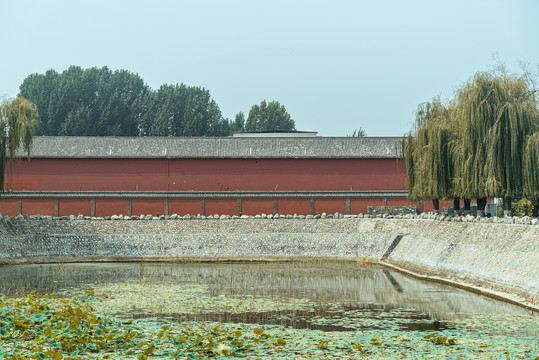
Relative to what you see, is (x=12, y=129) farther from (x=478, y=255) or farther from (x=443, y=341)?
(x=443, y=341)

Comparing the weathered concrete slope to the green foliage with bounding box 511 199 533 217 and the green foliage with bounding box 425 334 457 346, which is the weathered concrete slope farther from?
the green foliage with bounding box 511 199 533 217

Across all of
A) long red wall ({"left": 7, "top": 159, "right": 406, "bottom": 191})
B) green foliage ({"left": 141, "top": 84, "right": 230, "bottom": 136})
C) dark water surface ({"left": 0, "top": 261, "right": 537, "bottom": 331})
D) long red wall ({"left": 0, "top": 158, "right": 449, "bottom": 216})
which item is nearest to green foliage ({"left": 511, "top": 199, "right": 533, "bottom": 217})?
long red wall ({"left": 0, "top": 158, "right": 449, "bottom": 216})

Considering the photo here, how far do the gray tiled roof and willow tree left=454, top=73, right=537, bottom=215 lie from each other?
18322 millimetres

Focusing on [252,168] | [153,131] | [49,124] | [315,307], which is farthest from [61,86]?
[315,307]

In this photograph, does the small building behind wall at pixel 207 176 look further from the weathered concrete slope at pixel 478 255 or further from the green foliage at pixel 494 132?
the green foliage at pixel 494 132

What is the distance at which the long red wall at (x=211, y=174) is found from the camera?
42.8 m

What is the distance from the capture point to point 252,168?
44.2 metres

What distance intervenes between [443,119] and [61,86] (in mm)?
50722

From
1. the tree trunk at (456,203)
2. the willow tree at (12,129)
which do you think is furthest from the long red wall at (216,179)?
the willow tree at (12,129)

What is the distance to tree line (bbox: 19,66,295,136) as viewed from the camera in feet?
230

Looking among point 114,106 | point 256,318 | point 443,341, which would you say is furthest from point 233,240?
point 114,106

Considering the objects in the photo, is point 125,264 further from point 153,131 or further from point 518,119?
point 153,131

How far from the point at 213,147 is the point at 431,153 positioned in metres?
19.3

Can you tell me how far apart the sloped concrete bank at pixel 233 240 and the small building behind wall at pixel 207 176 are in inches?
220
